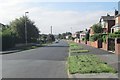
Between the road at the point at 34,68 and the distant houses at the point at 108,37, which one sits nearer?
the road at the point at 34,68

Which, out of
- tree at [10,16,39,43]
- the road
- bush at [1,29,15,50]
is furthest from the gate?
tree at [10,16,39,43]

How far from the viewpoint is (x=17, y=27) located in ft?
261

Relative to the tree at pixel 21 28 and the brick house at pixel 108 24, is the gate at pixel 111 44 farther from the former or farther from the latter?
the brick house at pixel 108 24

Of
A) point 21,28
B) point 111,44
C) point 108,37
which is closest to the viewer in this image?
point 111,44

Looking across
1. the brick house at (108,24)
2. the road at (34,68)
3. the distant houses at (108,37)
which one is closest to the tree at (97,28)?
the distant houses at (108,37)

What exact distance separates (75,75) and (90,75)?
713mm

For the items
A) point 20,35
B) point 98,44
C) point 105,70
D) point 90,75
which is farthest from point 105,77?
point 20,35

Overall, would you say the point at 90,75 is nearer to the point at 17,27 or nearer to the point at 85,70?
the point at 85,70

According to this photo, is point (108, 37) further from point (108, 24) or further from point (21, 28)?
point (108, 24)

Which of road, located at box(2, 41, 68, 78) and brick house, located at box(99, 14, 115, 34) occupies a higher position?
brick house, located at box(99, 14, 115, 34)

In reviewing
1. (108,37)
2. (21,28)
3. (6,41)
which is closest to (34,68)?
(108,37)

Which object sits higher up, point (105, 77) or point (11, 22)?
point (11, 22)

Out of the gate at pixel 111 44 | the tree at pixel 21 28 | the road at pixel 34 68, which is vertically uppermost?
the tree at pixel 21 28

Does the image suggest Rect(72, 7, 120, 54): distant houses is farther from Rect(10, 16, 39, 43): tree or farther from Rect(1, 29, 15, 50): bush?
Rect(1, 29, 15, 50): bush
